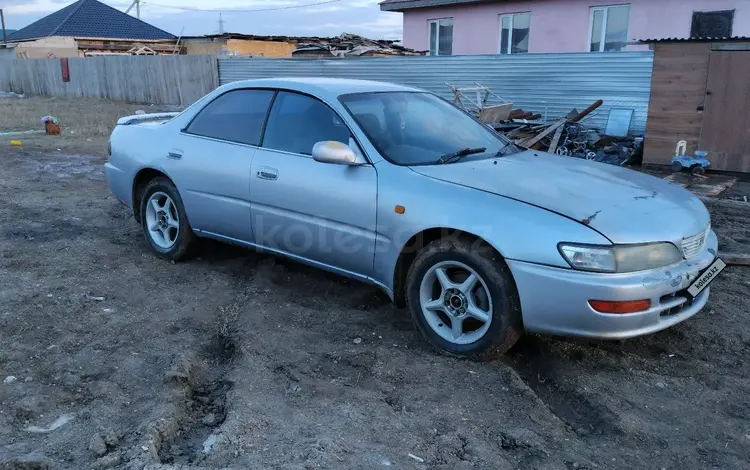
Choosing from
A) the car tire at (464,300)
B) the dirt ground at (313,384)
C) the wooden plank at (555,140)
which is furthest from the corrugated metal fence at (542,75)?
the car tire at (464,300)

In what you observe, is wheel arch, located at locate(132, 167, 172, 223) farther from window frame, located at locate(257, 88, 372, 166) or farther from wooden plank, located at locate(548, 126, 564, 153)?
wooden plank, located at locate(548, 126, 564, 153)

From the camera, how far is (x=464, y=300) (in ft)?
12.0

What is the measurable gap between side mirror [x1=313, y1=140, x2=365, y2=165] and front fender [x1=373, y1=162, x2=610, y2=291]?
19 centimetres

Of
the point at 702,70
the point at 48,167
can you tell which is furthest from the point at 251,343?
the point at 702,70

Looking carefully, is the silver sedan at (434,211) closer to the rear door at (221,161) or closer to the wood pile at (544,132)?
the rear door at (221,161)

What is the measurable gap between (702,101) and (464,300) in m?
8.39

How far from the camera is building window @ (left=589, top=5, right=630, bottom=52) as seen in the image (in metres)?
16.4

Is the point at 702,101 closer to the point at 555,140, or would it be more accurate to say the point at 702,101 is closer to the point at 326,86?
the point at 555,140

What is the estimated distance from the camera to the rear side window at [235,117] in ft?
15.6

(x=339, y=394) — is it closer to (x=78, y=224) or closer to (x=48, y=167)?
(x=78, y=224)

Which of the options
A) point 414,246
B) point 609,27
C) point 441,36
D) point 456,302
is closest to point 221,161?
point 414,246

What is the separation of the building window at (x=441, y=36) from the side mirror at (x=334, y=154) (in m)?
17.4

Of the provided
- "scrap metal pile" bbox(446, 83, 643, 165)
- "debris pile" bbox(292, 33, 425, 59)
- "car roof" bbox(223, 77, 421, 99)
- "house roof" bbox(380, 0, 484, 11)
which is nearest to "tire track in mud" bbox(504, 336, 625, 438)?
"car roof" bbox(223, 77, 421, 99)

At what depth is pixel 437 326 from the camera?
3807mm
